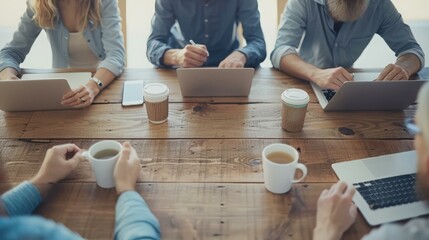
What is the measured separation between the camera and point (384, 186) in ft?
3.40

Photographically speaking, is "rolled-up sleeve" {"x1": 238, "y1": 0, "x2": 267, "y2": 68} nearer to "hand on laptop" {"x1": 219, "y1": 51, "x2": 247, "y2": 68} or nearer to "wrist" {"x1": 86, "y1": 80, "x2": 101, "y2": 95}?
"hand on laptop" {"x1": 219, "y1": 51, "x2": 247, "y2": 68}

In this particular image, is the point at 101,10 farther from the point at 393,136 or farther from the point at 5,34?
the point at 5,34

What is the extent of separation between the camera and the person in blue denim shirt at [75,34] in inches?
60.2

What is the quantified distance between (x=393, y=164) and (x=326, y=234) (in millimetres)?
347

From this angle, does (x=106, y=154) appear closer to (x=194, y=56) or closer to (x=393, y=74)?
(x=194, y=56)

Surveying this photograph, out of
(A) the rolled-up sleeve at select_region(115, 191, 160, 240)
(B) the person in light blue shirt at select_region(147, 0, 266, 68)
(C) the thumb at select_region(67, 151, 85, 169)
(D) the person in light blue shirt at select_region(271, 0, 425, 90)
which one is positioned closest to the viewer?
(A) the rolled-up sleeve at select_region(115, 191, 160, 240)

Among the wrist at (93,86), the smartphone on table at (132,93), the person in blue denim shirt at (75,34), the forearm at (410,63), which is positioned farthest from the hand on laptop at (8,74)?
the forearm at (410,63)

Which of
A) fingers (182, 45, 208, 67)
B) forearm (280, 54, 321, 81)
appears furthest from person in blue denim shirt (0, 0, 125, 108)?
forearm (280, 54, 321, 81)

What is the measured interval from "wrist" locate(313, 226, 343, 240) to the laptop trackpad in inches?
9.8

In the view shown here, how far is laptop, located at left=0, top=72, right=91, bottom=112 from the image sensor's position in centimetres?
124

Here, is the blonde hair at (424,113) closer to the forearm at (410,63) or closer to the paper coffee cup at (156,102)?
the paper coffee cup at (156,102)

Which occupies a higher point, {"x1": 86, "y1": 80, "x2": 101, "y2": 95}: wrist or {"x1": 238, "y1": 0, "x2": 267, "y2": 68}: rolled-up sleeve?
{"x1": 238, "y1": 0, "x2": 267, "y2": 68}: rolled-up sleeve

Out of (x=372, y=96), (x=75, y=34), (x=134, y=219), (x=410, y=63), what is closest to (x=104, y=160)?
(x=134, y=219)

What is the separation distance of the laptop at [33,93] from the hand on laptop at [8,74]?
18cm
